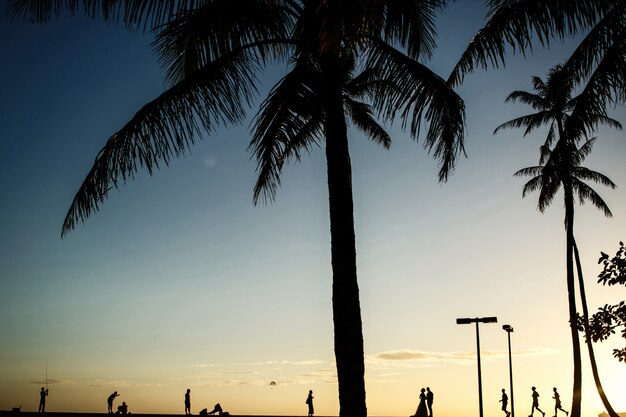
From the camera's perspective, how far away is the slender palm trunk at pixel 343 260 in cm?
894

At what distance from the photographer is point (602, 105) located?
1073cm

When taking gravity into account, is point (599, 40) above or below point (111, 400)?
above

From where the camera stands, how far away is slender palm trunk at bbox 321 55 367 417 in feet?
29.3

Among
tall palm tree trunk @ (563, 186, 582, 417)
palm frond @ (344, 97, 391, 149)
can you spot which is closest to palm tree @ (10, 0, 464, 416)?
palm frond @ (344, 97, 391, 149)

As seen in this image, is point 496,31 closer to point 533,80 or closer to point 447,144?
point 447,144

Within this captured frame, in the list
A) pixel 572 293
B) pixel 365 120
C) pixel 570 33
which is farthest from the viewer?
pixel 572 293

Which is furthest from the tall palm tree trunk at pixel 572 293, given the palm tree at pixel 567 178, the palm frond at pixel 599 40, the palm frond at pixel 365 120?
the palm frond at pixel 599 40

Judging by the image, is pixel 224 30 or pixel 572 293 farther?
pixel 572 293

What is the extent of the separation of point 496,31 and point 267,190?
6239mm

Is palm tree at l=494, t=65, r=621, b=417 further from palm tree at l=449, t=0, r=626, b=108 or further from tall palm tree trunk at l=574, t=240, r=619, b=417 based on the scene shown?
palm tree at l=449, t=0, r=626, b=108

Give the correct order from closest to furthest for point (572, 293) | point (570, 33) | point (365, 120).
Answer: point (570, 33), point (365, 120), point (572, 293)

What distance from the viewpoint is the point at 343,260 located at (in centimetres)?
938

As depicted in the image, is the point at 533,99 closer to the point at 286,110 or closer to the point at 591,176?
the point at 591,176

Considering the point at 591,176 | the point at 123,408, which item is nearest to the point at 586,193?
the point at 591,176
